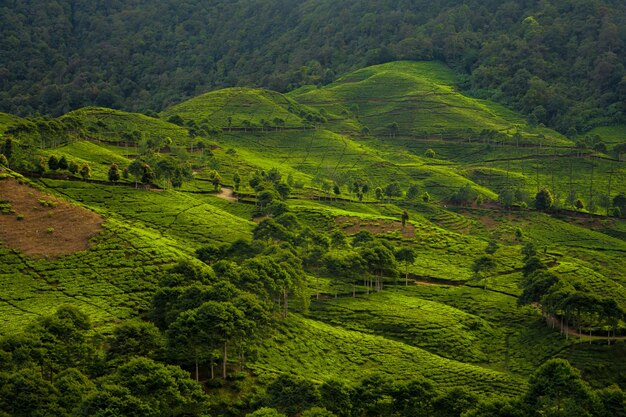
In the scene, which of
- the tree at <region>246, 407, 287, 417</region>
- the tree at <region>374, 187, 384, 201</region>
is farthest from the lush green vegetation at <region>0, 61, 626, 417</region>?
the tree at <region>246, 407, 287, 417</region>

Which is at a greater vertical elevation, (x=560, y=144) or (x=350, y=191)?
(x=560, y=144)

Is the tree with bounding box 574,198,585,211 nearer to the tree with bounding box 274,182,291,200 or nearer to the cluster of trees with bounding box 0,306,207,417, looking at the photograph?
the tree with bounding box 274,182,291,200

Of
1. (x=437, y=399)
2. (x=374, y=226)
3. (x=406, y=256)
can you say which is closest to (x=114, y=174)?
(x=374, y=226)

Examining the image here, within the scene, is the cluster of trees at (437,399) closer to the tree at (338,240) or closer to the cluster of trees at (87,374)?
the cluster of trees at (87,374)

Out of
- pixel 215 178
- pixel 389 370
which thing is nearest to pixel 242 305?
pixel 389 370

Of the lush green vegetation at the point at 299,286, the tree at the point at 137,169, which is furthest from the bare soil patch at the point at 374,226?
the tree at the point at 137,169

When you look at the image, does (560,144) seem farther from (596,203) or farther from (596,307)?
(596,307)

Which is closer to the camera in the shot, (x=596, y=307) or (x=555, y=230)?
(x=596, y=307)
